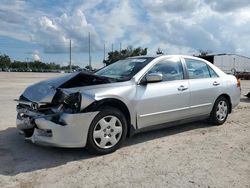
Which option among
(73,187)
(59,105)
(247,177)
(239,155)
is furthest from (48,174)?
(239,155)

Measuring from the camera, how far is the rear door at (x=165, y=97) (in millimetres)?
5574

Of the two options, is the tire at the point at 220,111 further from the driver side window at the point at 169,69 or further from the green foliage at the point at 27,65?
the green foliage at the point at 27,65

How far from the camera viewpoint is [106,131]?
5086 millimetres

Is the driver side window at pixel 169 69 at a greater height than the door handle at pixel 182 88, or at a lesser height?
greater

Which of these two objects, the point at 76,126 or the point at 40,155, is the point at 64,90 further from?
the point at 40,155

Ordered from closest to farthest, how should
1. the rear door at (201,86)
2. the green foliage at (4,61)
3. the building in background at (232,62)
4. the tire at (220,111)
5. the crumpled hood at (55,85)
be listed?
1. the crumpled hood at (55,85)
2. the rear door at (201,86)
3. the tire at (220,111)
4. the building in background at (232,62)
5. the green foliage at (4,61)

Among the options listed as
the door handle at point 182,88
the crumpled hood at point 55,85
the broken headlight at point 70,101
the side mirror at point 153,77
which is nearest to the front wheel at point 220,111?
the door handle at point 182,88

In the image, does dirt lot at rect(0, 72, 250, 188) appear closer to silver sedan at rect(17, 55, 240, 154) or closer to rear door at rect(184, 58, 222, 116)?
silver sedan at rect(17, 55, 240, 154)

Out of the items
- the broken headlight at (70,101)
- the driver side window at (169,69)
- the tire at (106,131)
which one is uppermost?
the driver side window at (169,69)

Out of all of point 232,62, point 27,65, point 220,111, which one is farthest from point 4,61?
point 220,111

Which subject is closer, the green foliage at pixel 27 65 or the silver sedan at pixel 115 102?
the silver sedan at pixel 115 102

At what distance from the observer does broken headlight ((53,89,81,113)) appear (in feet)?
15.8

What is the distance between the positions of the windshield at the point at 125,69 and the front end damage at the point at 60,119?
1.05 metres

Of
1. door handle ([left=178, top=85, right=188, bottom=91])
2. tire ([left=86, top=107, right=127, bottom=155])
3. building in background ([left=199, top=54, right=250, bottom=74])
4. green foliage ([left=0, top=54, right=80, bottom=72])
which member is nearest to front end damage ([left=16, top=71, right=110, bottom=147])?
tire ([left=86, top=107, right=127, bottom=155])
